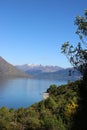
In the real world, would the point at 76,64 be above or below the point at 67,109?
above

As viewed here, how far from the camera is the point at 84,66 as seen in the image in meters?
13.3

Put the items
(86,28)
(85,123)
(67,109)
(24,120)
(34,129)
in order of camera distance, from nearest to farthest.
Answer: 1. (86,28)
2. (85,123)
3. (34,129)
4. (24,120)
5. (67,109)

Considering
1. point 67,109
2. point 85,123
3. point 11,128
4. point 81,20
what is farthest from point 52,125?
point 81,20

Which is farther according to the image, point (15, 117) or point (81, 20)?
point (15, 117)

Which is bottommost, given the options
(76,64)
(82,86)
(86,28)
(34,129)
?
(34,129)

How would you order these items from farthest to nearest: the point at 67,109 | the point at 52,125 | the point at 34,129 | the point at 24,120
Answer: the point at 67,109 < the point at 24,120 < the point at 34,129 < the point at 52,125

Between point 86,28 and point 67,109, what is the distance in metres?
20.2

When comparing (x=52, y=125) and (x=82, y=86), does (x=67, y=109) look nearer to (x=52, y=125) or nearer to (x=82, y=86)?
(x=52, y=125)

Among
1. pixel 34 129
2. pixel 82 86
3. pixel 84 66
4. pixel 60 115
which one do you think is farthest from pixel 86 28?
pixel 60 115

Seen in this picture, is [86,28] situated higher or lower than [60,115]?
higher

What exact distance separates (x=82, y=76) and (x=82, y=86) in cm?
64

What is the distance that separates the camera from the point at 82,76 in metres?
13.6

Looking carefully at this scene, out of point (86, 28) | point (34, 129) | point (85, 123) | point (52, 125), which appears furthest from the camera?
point (34, 129)

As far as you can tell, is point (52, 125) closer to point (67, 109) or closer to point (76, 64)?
point (67, 109)
